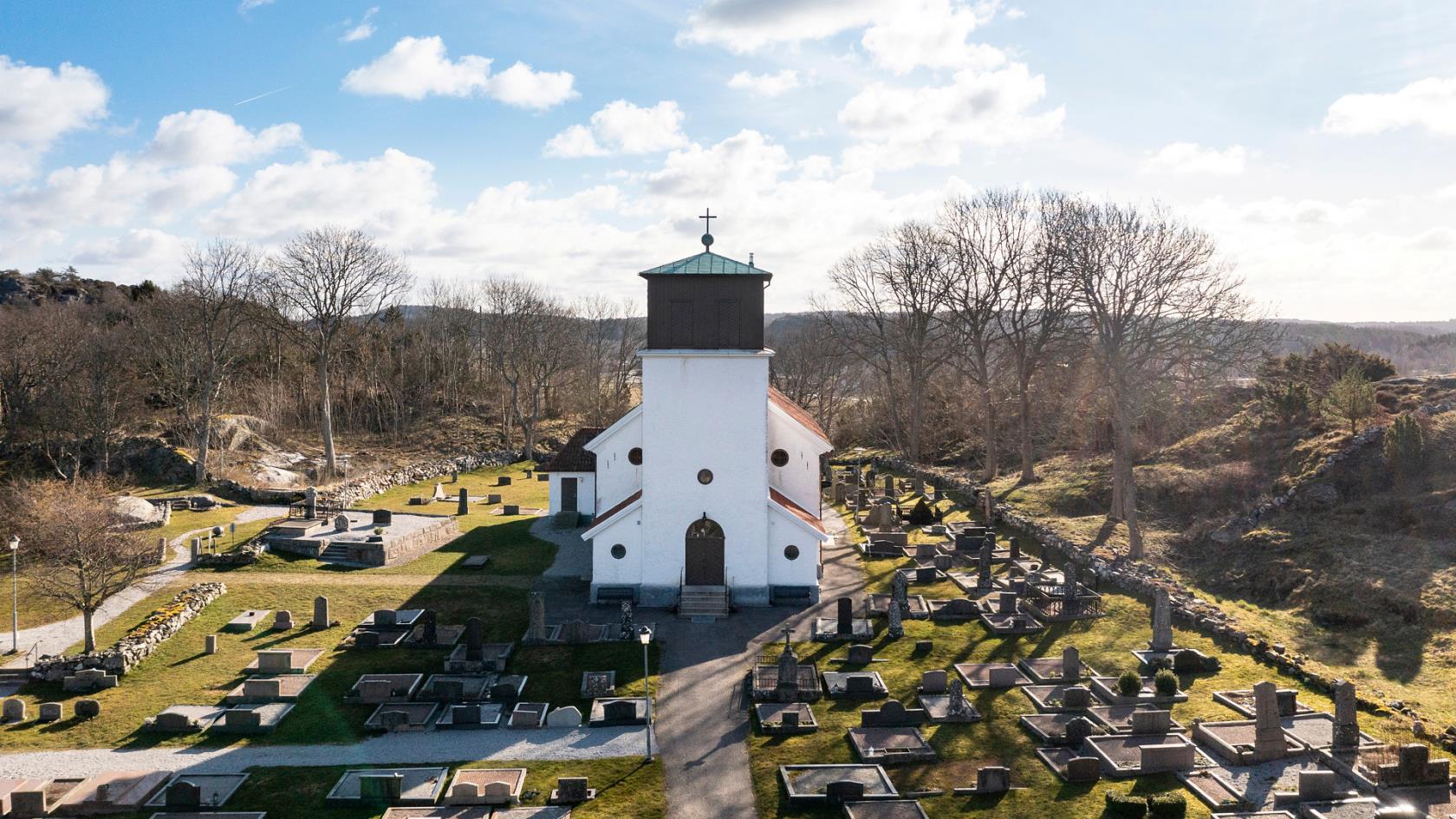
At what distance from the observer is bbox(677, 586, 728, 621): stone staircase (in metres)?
28.0

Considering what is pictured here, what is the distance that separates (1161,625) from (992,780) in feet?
31.4

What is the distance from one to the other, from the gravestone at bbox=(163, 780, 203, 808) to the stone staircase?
13885mm

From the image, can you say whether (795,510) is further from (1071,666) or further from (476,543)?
(476,543)

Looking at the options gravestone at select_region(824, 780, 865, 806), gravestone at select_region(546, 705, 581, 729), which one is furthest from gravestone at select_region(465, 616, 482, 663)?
gravestone at select_region(824, 780, 865, 806)

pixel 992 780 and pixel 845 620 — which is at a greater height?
pixel 845 620

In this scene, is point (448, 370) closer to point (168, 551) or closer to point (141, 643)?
Result: point (168, 551)

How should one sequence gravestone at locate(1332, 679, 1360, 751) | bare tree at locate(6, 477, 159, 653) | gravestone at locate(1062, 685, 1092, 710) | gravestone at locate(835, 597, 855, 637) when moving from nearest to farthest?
gravestone at locate(1332, 679, 1360, 751), gravestone at locate(1062, 685, 1092, 710), bare tree at locate(6, 477, 159, 653), gravestone at locate(835, 597, 855, 637)

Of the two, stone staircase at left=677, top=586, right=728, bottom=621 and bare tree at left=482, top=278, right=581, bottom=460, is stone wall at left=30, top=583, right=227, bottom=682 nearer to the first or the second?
stone staircase at left=677, top=586, right=728, bottom=621

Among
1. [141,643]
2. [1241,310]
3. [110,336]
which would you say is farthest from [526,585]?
[110,336]

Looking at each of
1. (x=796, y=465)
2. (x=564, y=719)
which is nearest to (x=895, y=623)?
(x=796, y=465)

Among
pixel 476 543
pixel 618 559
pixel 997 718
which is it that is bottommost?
pixel 997 718

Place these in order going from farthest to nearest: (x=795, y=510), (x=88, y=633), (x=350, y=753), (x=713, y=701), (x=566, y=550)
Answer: (x=566, y=550) < (x=795, y=510) < (x=88, y=633) < (x=713, y=701) < (x=350, y=753)

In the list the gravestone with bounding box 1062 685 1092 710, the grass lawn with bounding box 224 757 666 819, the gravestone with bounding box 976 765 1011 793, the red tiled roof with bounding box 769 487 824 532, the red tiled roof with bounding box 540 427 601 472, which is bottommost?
the grass lawn with bounding box 224 757 666 819

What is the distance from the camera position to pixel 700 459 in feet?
95.0
